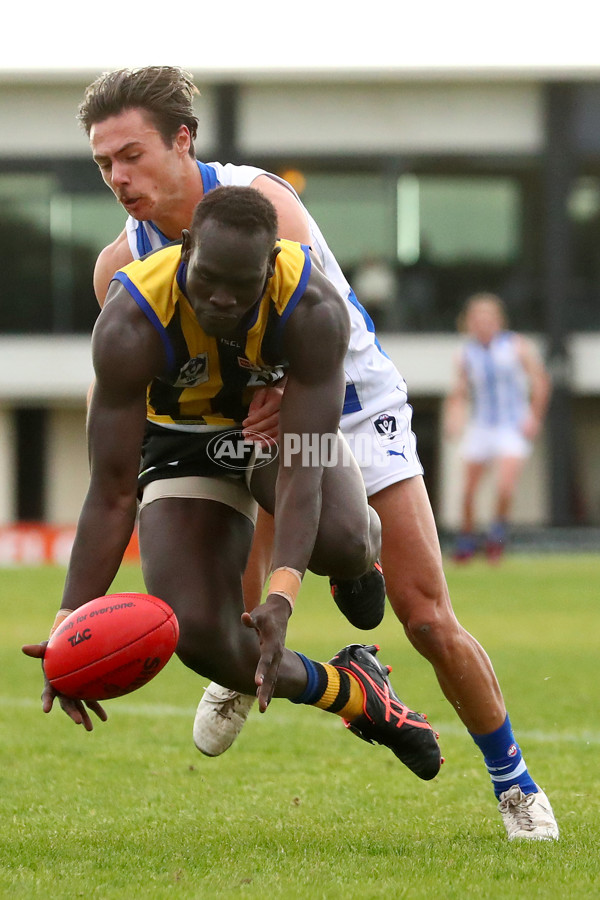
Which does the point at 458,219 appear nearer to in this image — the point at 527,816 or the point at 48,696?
the point at 527,816

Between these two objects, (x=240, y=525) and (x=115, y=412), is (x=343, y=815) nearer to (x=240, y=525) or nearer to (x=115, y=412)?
(x=240, y=525)

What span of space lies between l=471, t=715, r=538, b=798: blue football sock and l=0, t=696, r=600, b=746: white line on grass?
1333mm

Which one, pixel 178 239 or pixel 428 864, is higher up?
pixel 178 239

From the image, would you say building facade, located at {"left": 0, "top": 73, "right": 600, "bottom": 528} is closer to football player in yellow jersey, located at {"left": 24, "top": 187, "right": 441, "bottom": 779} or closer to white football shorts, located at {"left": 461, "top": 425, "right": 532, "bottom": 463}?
white football shorts, located at {"left": 461, "top": 425, "right": 532, "bottom": 463}

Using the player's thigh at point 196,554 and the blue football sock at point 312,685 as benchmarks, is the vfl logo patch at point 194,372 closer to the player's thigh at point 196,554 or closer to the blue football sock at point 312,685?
the player's thigh at point 196,554

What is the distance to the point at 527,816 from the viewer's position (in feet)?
14.7

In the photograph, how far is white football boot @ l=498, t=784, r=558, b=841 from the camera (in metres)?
4.42

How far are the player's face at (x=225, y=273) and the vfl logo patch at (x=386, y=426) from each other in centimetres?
99

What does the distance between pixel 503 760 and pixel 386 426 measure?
114 cm

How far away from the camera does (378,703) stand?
4.71m

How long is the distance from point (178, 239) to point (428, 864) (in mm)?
2004

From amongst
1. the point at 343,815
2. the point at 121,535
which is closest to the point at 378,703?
the point at 343,815

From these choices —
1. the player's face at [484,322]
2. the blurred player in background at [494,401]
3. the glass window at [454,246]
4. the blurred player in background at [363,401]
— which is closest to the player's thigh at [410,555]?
the blurred player in background at [363,401]

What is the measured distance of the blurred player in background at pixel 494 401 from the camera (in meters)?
14.5
